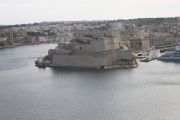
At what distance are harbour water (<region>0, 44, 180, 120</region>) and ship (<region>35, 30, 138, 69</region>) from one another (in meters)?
0.72

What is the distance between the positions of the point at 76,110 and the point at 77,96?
3.81 ft

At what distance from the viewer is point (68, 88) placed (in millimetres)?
9391

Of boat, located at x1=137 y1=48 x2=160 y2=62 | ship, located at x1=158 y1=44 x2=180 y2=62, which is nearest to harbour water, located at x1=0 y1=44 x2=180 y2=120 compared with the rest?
boat, located at x1=137 y1=48 x2=160 y2=62

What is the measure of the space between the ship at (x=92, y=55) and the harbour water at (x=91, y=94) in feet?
2.35

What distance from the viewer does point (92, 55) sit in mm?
13086

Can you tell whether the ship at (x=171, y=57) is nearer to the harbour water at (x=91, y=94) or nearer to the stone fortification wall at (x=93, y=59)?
the stone fortification wall at (x=93, y=59)

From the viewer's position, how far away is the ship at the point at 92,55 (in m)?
13.0

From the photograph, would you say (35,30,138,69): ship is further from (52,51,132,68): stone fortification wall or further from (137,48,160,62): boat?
(137,48,160,62): boat

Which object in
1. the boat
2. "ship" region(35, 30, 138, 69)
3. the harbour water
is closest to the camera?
the harbour water

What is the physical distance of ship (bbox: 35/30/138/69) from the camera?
42.5 ft

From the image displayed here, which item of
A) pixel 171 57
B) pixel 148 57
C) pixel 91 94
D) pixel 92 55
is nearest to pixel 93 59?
pixel 92 55

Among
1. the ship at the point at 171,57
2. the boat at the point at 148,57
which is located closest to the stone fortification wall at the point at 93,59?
the boat at the point at 148,57

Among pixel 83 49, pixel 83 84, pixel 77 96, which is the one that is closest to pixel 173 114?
pixel 77 96

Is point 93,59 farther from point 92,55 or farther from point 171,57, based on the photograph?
point 171,57
